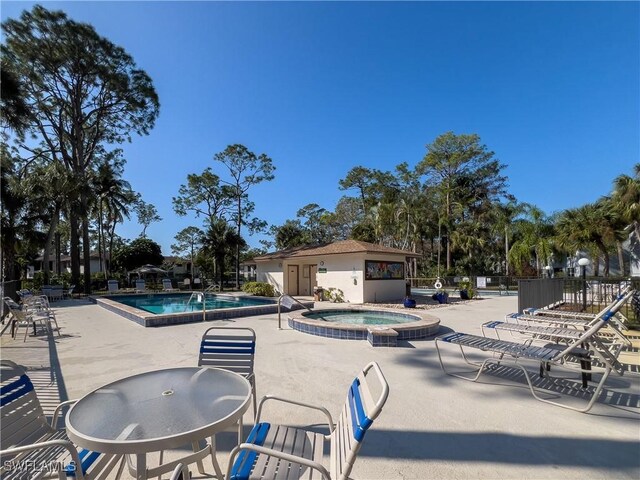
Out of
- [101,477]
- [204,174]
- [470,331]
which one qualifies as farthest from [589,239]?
[204,174]

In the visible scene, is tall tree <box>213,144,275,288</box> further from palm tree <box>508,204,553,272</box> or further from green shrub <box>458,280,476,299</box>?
palm tree <box>508,204,553,272</box>

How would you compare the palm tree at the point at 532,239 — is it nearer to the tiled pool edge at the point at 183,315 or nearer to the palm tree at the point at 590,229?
the palm tree at the point at 590,229

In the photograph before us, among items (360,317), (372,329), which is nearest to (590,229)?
(360,317)

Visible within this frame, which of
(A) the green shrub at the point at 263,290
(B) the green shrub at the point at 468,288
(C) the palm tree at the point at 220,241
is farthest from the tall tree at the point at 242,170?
(B) the green shrub at the point at 468,288

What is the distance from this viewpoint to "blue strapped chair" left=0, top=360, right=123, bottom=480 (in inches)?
72.8

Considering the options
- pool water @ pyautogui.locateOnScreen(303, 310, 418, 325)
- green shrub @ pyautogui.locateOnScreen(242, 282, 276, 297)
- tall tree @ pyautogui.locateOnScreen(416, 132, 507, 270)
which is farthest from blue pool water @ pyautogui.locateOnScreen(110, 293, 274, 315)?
tall tree @ pyautogui.locateOnScreen(416, 132, 507, 270)

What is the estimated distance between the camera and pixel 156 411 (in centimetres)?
200

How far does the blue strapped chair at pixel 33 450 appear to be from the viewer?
185 cm

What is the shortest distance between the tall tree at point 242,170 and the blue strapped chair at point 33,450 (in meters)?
25.1

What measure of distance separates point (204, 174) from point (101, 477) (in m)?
29.3

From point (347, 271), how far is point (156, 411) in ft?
46.0

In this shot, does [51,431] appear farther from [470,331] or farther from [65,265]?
[65,265]

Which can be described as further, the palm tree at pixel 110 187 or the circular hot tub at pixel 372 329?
the palm tree at pixel 110 187

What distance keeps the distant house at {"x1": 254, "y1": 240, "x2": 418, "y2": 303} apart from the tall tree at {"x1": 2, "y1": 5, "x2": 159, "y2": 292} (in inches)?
550
